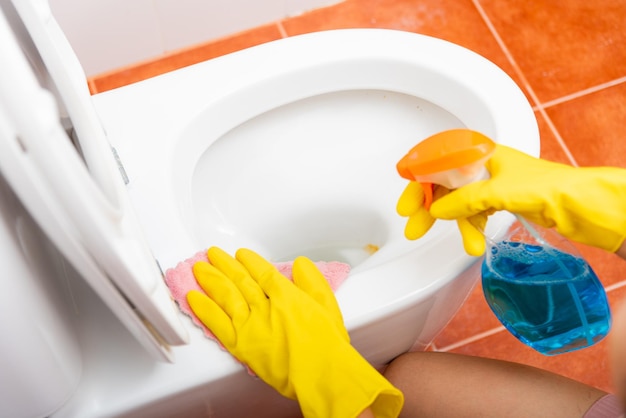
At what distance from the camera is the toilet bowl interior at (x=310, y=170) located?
3.01 feet

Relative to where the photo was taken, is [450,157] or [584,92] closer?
[450,157]

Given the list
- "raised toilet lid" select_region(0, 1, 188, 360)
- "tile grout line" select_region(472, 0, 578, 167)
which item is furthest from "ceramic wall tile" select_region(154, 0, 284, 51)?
"raised toilet lid" select_region(0, 1, 188, 360)

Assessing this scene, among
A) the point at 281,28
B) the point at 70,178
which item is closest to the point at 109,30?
the point at 281,28

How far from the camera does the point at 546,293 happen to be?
69 centimetres

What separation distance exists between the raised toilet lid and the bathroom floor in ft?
2.51

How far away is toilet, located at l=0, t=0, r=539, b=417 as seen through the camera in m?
0.54

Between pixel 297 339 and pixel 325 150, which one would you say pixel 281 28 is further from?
pixel 297 339

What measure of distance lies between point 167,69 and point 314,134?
1.72ft

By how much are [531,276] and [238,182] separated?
15.9 inches

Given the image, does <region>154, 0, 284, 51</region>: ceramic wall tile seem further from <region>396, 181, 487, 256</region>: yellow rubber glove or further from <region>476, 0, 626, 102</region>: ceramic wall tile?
<region>396, 181, 487, 256</region>: yellow rubber glove

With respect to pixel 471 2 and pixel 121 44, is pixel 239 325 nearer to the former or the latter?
pixel 121 44

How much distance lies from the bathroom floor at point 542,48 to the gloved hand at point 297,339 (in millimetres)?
742

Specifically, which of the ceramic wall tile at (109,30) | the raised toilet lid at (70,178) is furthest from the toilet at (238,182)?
the ceramic wall tile at (109,30)

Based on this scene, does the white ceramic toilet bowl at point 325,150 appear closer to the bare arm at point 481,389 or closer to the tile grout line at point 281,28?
the bare arm at point 481,389
